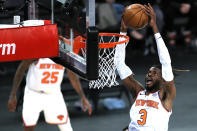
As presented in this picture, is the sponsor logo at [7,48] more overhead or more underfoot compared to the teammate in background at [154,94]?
more overhead

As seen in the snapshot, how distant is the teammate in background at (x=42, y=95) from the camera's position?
6945mm

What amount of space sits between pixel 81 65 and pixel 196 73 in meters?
8.21

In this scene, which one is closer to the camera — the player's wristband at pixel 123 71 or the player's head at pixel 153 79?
the player's head at pixel 153 79

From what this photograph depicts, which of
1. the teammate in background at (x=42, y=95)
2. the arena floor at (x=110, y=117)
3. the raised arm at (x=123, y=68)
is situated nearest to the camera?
the raised arm at (x=123, y=68)

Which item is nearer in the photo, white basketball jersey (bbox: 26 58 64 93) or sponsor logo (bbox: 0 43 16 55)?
sponsor logo (bbox: 0 43 16 55)

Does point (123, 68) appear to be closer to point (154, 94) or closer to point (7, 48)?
point (154, 94)

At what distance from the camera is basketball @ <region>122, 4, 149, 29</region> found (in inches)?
213

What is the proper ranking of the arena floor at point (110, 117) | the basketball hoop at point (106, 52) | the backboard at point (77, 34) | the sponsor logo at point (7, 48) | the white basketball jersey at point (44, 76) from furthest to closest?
the arena floor at point (110, 117)
the white basketball jersey at point (44, 76)
the basketball hoop at point (106, 52)
the sponsor logo at point (7, 48)
the backboard at point (77, 34)

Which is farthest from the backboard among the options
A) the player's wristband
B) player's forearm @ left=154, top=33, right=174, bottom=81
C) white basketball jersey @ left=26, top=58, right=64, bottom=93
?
white basketball jersey @ left=26, top=58, right=64, bottom=93

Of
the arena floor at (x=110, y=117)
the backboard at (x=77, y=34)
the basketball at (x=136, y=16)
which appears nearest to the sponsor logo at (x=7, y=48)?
the backboard at (x=77, y=34)

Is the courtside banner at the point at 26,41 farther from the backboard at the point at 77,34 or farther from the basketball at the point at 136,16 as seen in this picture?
the basketball at the point at 136,16

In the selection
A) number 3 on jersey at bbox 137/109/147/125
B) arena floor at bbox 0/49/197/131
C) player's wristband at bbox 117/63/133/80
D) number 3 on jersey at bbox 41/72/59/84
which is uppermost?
player's wristband at bbox 117/63/133/80

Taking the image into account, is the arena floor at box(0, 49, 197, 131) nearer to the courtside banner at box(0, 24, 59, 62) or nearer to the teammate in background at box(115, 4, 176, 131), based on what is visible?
the teammate in background at box(115, 4, 176, 131)

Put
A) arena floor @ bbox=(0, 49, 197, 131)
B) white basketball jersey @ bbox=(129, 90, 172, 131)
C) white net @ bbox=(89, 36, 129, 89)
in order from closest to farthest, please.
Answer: white basketball jersey @ bbox=(129, 90, 172, 131) < white net @ bbox=(89, 36, 129, 89) < arena floor @ bbox=(0, 49, 197, 131)
